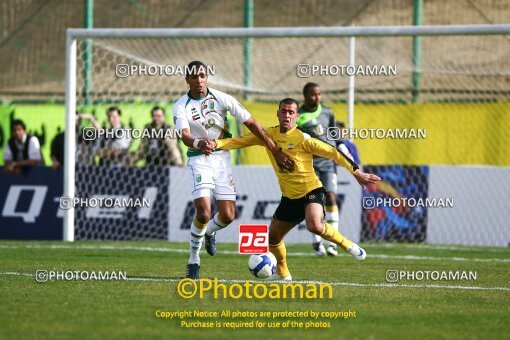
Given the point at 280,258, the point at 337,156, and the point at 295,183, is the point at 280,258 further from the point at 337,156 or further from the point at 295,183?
the point at 337,156

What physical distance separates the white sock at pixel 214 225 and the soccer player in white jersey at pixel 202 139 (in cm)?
25

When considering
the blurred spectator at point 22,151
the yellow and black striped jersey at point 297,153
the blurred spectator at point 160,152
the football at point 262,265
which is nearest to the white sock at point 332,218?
the yellow and black striped jersey at point 297,153

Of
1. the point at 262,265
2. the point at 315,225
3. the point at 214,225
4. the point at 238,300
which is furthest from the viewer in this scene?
the point at 214,225

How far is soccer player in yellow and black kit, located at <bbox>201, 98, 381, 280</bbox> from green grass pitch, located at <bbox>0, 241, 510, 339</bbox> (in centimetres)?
47

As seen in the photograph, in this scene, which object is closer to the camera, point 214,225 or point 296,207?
point 296,207

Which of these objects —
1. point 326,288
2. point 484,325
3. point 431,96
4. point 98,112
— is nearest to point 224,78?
point 98,112

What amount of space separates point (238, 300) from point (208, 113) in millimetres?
2769

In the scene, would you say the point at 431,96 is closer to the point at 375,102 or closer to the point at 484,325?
the point at 375,102

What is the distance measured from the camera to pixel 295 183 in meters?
11.6

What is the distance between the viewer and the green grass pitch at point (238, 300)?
802 cm

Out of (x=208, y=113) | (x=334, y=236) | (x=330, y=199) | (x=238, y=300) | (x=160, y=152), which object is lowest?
(x=238, y=300)

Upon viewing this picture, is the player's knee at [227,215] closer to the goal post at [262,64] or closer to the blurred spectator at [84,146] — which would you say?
the goal post at [262,64]

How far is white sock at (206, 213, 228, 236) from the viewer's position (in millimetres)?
12273

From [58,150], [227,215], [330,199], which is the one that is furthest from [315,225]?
[58,150]
